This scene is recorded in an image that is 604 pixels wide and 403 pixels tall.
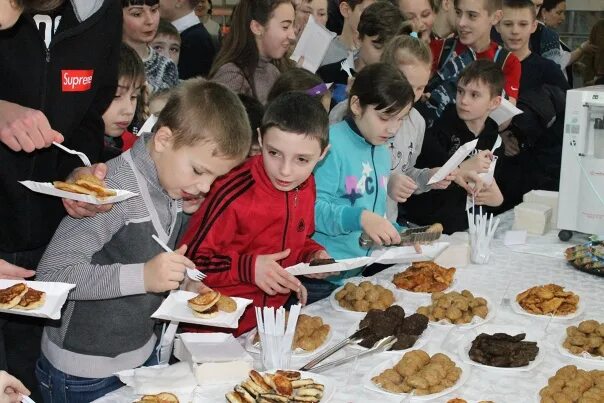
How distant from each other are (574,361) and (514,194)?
290cm

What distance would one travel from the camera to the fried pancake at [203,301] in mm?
2219

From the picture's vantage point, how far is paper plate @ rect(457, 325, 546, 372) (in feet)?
7.52

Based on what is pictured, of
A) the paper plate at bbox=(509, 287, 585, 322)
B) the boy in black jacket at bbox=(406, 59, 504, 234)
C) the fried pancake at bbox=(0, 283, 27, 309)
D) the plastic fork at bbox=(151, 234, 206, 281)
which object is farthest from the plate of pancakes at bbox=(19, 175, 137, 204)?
the boy in black jacket at bbox=(406, 59, 504, 234)

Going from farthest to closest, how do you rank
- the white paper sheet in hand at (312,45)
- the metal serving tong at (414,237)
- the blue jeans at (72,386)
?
1. the white paper sheet in hand at (312,45)
2. the metal serving tong at (414,237)
3. the blue jeans at (72,386)

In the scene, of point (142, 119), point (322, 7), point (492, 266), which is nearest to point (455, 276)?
point (492, 266)

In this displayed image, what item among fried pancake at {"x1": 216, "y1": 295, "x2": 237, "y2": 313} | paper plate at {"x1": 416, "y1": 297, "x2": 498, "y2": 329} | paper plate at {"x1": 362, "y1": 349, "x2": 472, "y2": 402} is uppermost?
fried pancake at {"x1": 216, "y1": 295, "x2": 237, "y2": 313}

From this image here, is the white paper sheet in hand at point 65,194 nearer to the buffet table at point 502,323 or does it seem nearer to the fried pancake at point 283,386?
the buffet table at point 502,323

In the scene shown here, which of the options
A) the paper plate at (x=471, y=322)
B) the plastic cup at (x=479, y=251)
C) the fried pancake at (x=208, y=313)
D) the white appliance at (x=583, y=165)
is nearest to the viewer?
the fried pancake at (x=208, y=313)

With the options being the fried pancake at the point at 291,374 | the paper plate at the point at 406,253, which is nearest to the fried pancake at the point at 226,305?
the fried pancake at the point at 291,374

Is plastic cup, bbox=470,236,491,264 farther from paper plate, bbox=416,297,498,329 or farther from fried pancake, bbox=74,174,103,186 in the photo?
fried pancake, bbox=74,174,103,186

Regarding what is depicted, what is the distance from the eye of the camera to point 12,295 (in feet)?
6.97

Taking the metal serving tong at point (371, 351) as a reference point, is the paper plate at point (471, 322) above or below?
below

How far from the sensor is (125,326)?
8.16 ft

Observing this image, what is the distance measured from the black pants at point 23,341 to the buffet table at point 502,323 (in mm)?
819
